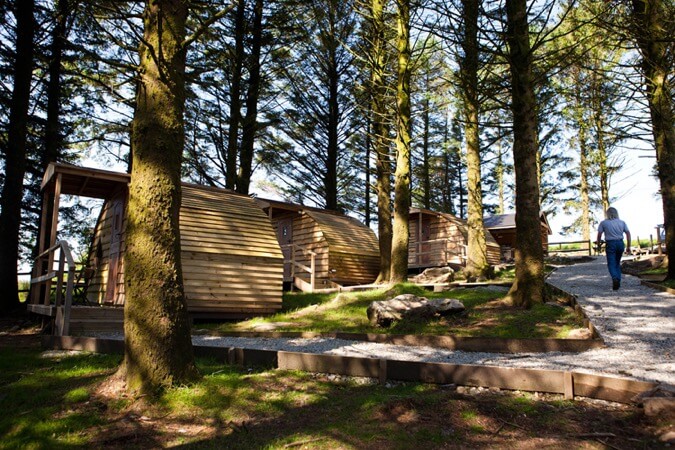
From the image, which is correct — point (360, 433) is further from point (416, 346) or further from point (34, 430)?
point (416, 346)

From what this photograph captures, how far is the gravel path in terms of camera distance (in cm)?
478

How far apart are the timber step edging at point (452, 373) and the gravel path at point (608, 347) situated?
28.5 inches

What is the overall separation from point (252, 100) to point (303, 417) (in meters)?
17.3

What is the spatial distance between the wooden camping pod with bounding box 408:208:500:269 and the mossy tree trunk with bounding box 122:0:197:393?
20925 millimetres

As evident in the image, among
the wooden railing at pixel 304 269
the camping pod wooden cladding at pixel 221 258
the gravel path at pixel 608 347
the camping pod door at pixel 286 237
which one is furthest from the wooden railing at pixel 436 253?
the gravel path at pixel 608 347

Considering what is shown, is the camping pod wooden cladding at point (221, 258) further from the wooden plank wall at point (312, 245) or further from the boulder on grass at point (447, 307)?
the boulder on grass at point (447, 307)

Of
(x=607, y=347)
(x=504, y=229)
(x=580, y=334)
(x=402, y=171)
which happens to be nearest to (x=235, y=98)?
(x=402, y=171)

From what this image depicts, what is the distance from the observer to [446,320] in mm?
→ 8461

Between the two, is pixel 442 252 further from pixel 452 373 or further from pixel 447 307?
pixel 452 373

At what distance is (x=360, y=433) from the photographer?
344 centimetres

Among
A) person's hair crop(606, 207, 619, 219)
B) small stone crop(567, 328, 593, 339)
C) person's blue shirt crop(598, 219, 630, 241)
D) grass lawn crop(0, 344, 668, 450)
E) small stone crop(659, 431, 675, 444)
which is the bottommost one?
grass lawn crop(0, 344, 668, 450)

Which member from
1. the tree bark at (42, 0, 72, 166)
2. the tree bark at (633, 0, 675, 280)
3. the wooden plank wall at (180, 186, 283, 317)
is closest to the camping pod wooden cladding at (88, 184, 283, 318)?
the wooden plank wall at (180, 186, 283, 317)

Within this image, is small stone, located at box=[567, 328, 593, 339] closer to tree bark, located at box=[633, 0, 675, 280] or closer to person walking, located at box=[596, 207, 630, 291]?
person walking, located at box=[596, 207, 630, 291]

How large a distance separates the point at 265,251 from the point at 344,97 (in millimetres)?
13289
